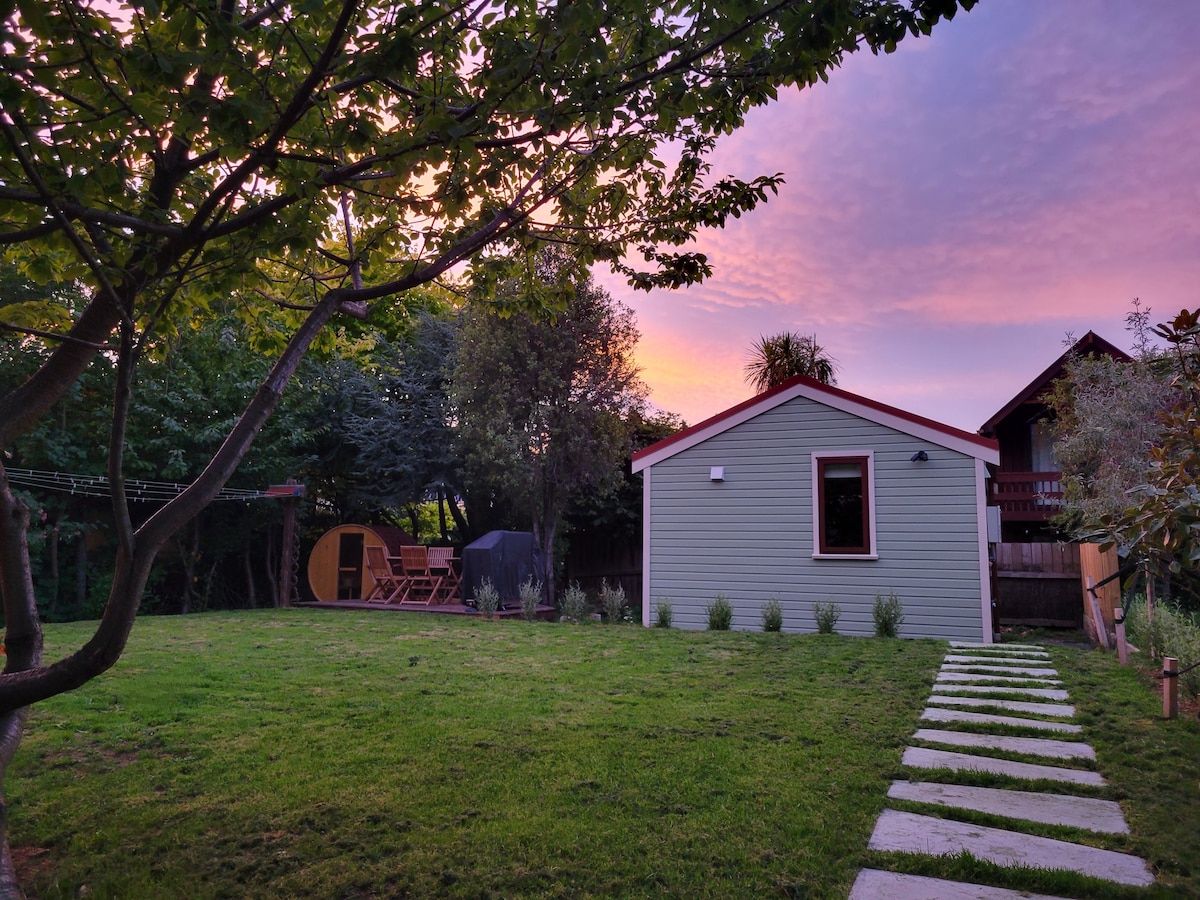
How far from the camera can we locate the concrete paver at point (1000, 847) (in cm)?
260

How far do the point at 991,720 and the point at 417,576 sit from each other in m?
11.0

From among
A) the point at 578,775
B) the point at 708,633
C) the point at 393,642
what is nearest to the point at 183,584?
the point at 393,642

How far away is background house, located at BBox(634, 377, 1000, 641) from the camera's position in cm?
956

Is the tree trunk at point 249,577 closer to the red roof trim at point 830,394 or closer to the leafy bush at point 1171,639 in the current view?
the red roof trim at point 830,394

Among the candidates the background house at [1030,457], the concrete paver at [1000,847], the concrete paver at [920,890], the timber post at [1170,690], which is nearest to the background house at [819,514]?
the timber post at [1170,690]

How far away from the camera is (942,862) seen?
2.64m

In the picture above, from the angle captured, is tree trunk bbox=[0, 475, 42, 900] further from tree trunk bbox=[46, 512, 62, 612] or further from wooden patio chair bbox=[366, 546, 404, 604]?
tree trunk bbox=[46, 512, 62, 612]

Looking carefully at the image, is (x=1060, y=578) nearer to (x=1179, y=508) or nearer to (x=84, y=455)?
(x=1179, y=508)

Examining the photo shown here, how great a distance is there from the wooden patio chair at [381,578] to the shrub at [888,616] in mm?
8374

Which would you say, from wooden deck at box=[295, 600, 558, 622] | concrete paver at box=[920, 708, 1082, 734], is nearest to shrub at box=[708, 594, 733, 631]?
wooden deck at box=[295, 600, 558, 622]

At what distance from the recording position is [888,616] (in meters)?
9.34

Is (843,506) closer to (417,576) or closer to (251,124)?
(417,576)

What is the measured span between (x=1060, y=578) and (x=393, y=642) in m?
10.2

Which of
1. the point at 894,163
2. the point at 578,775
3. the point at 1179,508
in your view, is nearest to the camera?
the point at 1179,508
